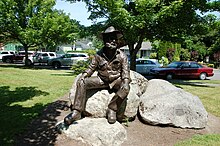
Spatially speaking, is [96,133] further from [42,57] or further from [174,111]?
[42,57]

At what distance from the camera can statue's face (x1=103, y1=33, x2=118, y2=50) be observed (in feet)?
19.5

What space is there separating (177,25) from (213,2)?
233cm

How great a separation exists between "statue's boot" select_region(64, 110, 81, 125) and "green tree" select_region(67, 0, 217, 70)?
373 inches

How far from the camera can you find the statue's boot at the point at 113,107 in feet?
19.1

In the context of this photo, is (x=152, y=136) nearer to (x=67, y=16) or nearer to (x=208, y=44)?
(x=67, y=16)

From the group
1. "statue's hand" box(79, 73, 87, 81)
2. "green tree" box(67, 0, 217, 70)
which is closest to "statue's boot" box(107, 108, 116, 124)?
"statue's hand" box(79, 73, 87, 81)

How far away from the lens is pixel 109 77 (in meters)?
6.12

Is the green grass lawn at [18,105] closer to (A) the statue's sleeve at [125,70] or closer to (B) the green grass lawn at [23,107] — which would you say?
(B) the green grass lawn at [23,107]

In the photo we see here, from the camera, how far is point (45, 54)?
32.4 metres

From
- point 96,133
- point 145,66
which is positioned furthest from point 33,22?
point 96,133

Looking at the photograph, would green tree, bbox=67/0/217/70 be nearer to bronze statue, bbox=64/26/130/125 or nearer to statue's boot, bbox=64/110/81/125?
bronze statue, bbox=64/26/130/125

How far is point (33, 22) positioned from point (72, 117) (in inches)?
812

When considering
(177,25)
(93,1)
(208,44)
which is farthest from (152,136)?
(208,44)

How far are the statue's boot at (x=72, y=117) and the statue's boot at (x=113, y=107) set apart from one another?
698 mm
